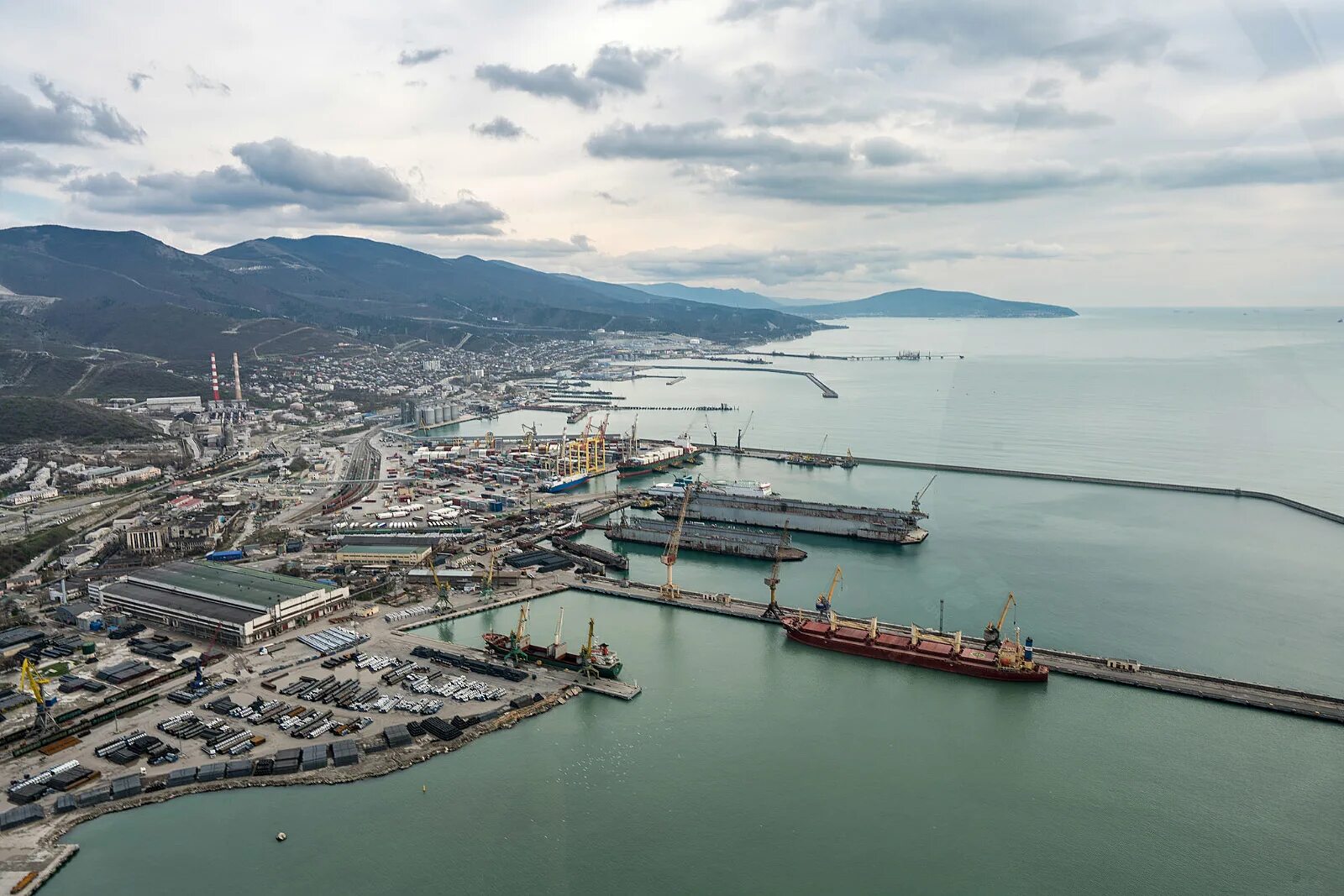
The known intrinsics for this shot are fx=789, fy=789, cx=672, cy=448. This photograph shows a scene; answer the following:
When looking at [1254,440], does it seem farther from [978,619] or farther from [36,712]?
[36,712]

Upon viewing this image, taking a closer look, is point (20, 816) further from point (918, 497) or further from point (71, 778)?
point (918, 497)

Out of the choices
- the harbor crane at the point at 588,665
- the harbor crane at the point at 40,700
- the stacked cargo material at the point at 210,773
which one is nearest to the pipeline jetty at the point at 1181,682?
the harbor crane at the point at 588,665

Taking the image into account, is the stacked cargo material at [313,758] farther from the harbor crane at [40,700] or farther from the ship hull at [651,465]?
the ship hull at [651,465]

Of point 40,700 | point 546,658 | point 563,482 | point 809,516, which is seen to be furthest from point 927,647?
point 563,482

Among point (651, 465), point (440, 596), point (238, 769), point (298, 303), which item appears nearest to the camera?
point (238, 769)

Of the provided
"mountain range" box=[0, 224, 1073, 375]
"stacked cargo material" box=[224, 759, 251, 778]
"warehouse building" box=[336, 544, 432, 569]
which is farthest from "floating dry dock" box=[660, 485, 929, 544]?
"mountain range" box=[0, 224, 1073, 375]

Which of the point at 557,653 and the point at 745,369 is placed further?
the point at 745,369

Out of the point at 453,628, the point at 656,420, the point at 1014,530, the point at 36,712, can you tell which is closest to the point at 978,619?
the point at 1014,530
